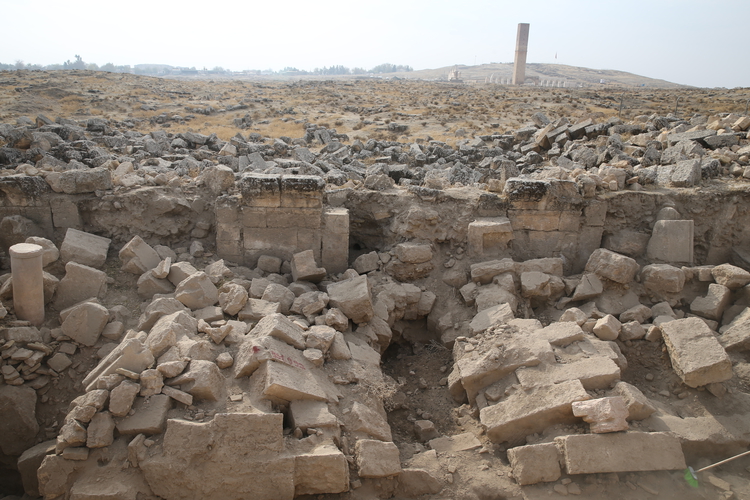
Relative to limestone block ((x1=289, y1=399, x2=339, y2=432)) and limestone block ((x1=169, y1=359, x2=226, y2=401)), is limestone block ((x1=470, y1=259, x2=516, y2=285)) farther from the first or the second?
limestone block ((x1=169, y1=359, x2=226, y2=401))

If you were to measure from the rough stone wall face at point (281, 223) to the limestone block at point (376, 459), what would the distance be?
301 centimetres

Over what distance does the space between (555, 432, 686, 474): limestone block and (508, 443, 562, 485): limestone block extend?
3.6 inches

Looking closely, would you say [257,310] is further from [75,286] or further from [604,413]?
[604,413]

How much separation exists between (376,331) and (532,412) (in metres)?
2.10

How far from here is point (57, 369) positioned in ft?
15.5

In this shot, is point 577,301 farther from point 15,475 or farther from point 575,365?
point 15,475

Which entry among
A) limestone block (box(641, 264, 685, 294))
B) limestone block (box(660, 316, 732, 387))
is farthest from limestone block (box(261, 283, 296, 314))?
limestone block (box(641, 264, 685, 294))

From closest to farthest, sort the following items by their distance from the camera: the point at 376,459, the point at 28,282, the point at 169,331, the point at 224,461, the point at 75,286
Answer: the point at 224,461 → the point at 376,459 → the point at 169,331 → the point at 28,282 → the point at 75,286

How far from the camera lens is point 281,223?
6.51m

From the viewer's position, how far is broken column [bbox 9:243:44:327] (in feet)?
15.6

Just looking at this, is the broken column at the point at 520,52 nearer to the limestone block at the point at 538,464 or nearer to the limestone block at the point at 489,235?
the limestone block at the point at 489,235

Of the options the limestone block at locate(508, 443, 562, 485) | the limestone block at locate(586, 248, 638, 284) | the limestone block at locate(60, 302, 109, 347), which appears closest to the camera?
the limestone block at locate(508, 443, 562, 485)

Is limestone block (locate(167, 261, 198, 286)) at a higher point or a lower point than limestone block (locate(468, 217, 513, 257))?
lower

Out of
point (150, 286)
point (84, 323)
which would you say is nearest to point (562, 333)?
point (150, 286)
